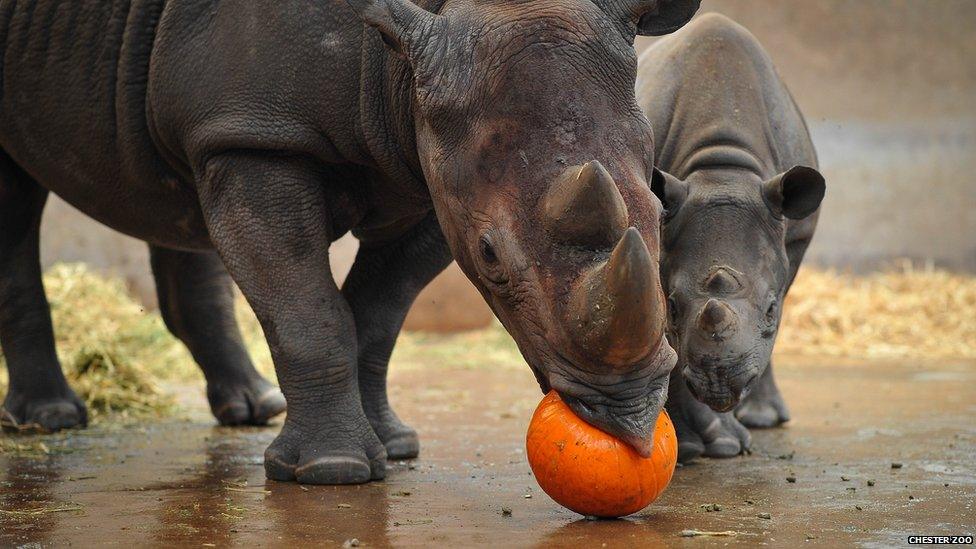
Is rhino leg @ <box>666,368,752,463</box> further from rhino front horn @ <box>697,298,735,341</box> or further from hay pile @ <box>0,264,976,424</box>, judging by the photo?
hay pile @ <box>0,264,976,424</box>

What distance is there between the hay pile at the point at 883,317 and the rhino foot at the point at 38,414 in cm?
621

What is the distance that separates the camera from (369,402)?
588 centimetres

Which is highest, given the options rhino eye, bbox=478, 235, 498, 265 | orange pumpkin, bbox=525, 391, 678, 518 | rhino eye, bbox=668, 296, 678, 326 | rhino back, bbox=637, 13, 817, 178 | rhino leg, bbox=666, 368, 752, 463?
rhino eye, bbox=478, 235, 498, 265

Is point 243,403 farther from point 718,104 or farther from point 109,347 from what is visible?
point 718,104

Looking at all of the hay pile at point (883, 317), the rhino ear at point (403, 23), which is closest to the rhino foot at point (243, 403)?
the rhino ear at point (403, 23)

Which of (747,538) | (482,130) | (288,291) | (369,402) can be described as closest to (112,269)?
(369,402)

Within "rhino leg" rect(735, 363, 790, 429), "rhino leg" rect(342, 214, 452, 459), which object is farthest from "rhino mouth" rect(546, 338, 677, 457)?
"rhino leg" rect(735, 363, 790, 429)

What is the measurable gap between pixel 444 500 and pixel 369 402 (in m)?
1.42

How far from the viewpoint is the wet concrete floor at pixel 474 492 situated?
12.7 ft

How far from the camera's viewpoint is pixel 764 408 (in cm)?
661

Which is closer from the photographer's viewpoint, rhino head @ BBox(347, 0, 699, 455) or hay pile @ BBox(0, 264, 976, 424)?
rhino head @ BBox(347, 0, 699, 455)

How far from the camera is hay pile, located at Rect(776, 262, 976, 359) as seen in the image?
10.8 metres

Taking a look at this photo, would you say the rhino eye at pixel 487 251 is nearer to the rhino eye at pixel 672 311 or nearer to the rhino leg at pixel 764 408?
the rhino eye at pixel 672 311

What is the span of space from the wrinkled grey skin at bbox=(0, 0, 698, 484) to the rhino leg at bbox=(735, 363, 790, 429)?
5.95 feet
